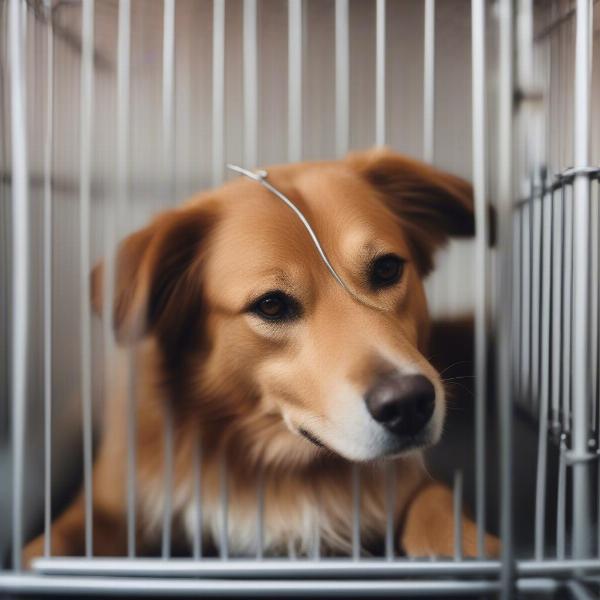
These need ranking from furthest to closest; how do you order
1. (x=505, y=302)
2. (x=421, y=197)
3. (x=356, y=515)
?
(x=421, y=197) < (x=356, y=515) < (x=505, y=302)

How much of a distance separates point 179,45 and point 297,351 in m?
0.44

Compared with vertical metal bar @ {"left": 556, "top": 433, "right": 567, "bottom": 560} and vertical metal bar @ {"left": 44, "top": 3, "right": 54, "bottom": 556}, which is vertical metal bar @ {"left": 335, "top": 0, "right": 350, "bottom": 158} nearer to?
vertical metal bar @ {"left": 44, "top": 3, "right": 54, "bottom": 556}

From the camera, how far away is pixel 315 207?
896mm

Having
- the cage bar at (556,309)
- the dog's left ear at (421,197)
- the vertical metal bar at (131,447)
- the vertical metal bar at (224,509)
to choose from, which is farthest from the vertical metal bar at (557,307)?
the vertical metal bar at (131,447)

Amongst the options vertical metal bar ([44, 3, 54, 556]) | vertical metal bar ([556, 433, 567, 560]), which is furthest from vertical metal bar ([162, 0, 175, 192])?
vertical metal bar ([556, 433, 567, 560])

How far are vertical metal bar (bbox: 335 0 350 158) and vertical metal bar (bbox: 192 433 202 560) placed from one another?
457 mm

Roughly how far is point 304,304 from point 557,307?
1.27 ft

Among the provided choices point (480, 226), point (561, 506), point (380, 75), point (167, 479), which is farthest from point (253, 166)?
point (561, 506)

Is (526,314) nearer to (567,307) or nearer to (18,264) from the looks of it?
(567,307)

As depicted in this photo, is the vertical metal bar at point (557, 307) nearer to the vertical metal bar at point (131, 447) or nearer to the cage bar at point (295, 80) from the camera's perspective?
the cage bar at point (295, 80)

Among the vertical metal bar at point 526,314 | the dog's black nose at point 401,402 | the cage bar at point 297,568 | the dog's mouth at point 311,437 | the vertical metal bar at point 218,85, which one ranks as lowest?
the cage bar at point 297,568

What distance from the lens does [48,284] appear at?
33.1 inches

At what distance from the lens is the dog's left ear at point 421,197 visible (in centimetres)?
92

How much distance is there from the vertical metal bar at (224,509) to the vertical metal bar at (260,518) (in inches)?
1.6
